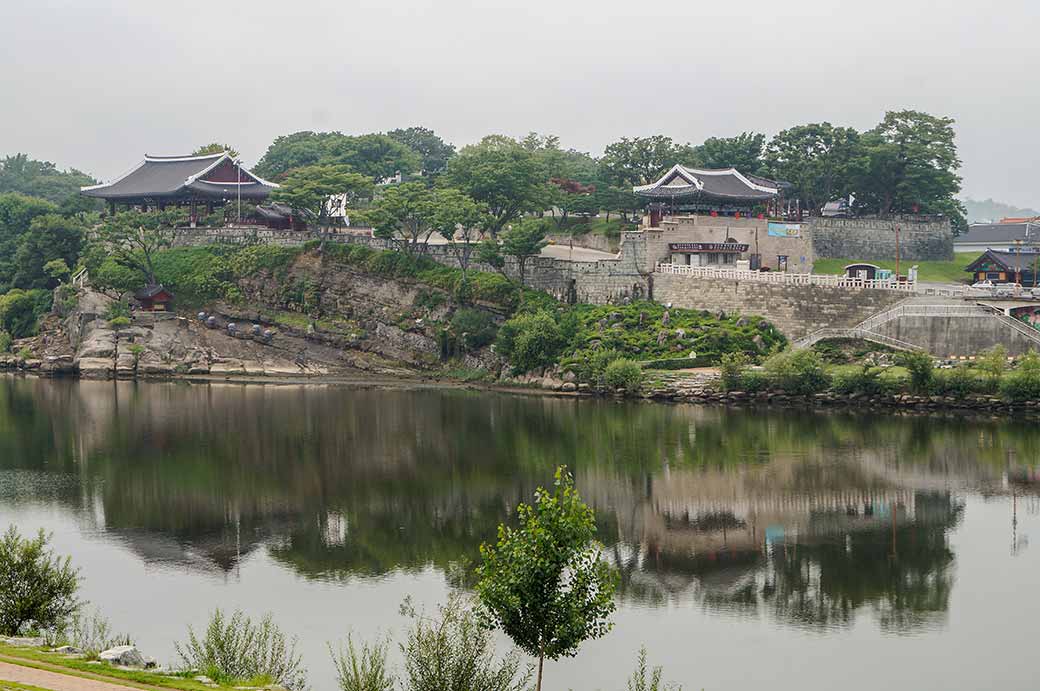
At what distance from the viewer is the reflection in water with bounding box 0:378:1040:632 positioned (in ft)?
100

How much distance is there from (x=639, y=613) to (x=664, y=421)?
23427mm

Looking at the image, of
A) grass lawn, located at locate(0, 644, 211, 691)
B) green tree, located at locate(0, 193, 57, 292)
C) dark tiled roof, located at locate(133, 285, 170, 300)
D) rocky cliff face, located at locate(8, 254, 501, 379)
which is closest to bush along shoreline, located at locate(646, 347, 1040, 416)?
rocky cliff face, located at locate(8, 254, 501, 379)

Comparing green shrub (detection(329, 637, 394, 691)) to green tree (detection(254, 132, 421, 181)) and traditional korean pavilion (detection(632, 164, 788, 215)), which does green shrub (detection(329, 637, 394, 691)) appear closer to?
traditional korean pavilion (detection(632, 164, 788, 215))

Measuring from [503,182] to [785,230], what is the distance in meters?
16.8

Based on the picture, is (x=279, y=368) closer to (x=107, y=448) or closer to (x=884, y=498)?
(x=107, y=448)

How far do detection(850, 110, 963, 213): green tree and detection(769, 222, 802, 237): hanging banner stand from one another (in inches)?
272

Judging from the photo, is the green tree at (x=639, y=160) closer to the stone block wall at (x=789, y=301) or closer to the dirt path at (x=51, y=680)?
the stone block wall at (x=789, y=301)

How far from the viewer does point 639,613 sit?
90.3 feet

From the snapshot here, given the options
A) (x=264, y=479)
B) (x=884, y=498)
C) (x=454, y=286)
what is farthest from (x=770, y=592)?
(x=454, y=286)

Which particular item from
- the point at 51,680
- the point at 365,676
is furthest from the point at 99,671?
the point at 365,676

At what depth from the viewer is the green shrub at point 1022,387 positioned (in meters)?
49.8

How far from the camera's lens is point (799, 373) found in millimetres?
54438

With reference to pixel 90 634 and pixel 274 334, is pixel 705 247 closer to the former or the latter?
pixel 274 334

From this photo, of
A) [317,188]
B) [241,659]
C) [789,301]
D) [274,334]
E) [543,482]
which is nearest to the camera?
[241,659]
